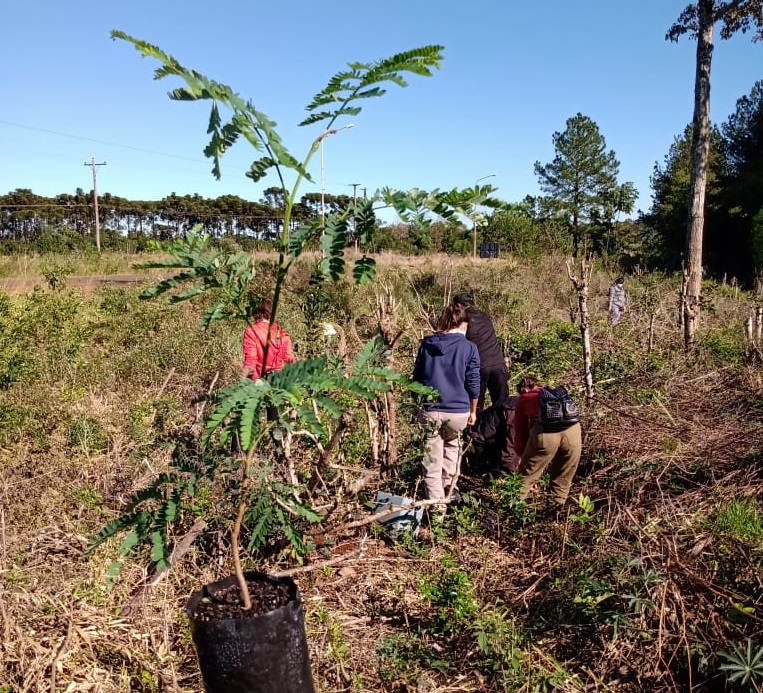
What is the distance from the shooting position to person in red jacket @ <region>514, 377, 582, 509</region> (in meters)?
4.54

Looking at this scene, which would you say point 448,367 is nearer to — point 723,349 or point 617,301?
point 723,349

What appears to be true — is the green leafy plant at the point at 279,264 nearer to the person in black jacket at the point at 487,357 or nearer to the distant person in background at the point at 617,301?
the person in black jacket at the point at 487,357

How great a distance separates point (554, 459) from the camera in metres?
4.75

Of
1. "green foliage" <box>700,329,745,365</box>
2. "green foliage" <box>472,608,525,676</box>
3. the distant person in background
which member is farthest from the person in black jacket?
the distant person in background

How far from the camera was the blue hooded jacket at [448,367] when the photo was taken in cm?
453

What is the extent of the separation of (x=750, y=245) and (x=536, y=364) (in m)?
21.1

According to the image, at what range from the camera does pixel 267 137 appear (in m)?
1.84

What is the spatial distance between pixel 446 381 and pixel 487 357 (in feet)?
4.40

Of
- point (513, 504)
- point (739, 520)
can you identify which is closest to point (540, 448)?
point (513, 504)

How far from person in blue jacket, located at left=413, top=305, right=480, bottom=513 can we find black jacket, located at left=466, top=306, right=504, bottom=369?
3.32 ft

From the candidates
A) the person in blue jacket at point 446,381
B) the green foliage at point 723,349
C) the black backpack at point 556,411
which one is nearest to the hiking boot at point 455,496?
the person in blue jacket at point 446,381

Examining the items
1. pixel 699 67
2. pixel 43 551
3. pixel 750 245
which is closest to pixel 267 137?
pixel 43 551

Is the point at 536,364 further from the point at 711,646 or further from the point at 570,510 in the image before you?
the point at 711,646

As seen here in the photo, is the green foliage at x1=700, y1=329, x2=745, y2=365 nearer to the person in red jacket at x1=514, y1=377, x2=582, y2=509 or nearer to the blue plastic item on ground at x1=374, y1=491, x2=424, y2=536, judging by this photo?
the person in red jacket at x1=514, y1=377, x2=582, y2=509
